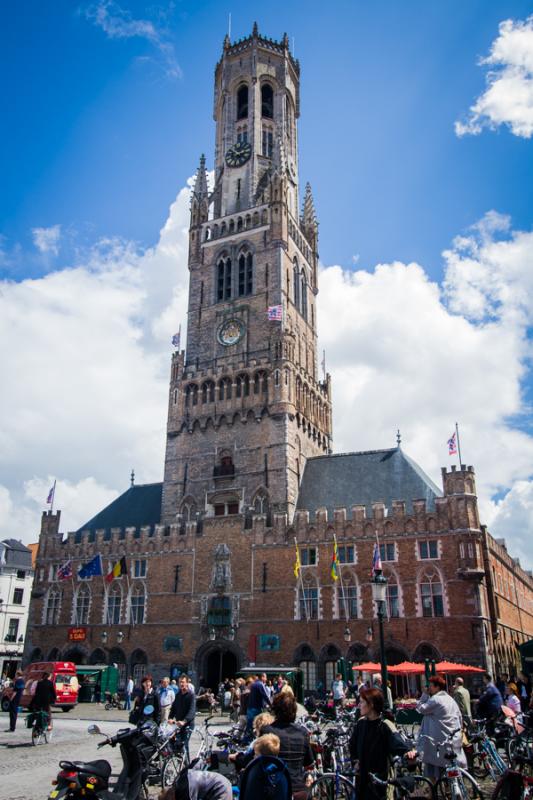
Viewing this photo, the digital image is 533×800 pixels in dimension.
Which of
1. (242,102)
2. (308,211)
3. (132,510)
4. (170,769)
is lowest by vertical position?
(170,769)

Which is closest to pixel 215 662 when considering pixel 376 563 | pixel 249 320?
pixel 376 563

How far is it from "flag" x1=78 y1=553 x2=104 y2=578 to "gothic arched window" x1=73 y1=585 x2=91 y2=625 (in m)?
3.47

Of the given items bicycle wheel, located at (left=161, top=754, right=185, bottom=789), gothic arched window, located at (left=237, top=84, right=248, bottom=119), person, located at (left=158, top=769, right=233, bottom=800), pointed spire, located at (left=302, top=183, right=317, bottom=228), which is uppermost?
gothic arched window, located at (left=237, top=84, right=248, bottom=119)

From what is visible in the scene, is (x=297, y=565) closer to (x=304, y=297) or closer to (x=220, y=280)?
(x=304, y=297)

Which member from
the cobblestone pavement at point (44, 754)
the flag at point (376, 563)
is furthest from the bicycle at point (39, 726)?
the flag at point (376, 563)

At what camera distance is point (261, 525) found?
40750mm

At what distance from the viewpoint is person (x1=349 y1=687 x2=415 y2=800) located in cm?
716

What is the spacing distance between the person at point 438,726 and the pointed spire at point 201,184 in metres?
51.7

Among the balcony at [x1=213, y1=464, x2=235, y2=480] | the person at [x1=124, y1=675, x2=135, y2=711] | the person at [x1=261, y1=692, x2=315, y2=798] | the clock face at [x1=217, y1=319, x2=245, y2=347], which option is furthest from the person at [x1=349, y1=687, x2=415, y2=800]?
the clock face at [x1=217, y1=319, x2=245, y2=347]

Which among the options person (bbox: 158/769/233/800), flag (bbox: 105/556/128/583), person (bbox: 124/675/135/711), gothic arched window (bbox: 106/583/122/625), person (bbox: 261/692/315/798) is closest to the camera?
person (bbox: 158/769/233/800)

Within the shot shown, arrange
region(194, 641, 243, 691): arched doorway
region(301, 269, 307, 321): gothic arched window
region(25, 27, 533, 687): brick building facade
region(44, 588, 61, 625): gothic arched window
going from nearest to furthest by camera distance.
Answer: region(25, 27, 533, 687): brick building facade < region(194, 641, 243, 691): arched doorway < region(44, 588, 61, 625): gothic arched window < region(301, 269, 307, 321): gothic arched window

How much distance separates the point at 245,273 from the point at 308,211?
473 inches

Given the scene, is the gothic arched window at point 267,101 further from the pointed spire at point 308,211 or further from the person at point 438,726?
the person at point 438,726

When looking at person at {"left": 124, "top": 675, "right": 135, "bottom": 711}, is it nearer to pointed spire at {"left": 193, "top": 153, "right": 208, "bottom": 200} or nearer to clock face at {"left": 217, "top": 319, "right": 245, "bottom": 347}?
clock face at {"left": 217, "top": 319, "right": 245, "bottom": 347}
